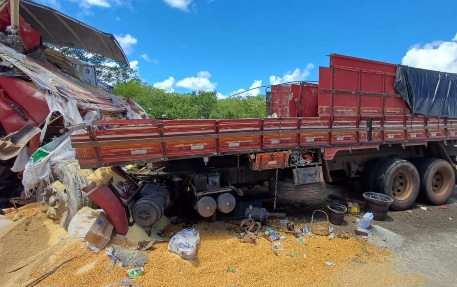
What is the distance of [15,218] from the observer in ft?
14.5

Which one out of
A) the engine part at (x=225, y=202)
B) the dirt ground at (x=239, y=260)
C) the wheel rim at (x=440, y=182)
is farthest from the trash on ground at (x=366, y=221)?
→ the wheel rim at (x=440, y=182)

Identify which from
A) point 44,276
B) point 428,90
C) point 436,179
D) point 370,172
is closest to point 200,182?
point 44,276

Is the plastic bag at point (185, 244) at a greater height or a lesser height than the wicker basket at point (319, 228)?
greater

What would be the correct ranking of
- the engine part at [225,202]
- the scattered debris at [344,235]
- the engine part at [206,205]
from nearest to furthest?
1. the engine part at [206,205]
2. the engine part at [225,202]
3. the scattered debris at [344,235]

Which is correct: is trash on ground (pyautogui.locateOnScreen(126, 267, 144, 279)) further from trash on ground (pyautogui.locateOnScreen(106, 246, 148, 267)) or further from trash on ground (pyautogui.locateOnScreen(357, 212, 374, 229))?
trash on ground (pyautogui.locateOnScreen(357, 212, 374, 229))

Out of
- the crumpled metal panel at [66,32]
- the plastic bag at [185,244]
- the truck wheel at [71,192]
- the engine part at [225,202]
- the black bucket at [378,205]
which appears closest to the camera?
the plastic bag at [185,244]

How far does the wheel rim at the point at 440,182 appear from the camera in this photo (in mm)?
6813

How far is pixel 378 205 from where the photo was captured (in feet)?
17.7

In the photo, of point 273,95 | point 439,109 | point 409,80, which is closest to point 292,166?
point 273,95

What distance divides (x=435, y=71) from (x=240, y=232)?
5.78m

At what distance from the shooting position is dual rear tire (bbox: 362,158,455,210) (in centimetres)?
591

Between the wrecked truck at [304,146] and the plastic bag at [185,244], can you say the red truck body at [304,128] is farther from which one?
the plastic bag at [185,244]

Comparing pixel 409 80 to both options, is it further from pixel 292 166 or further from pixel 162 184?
pixel 162 184

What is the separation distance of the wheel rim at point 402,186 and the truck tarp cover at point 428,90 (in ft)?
4.55
